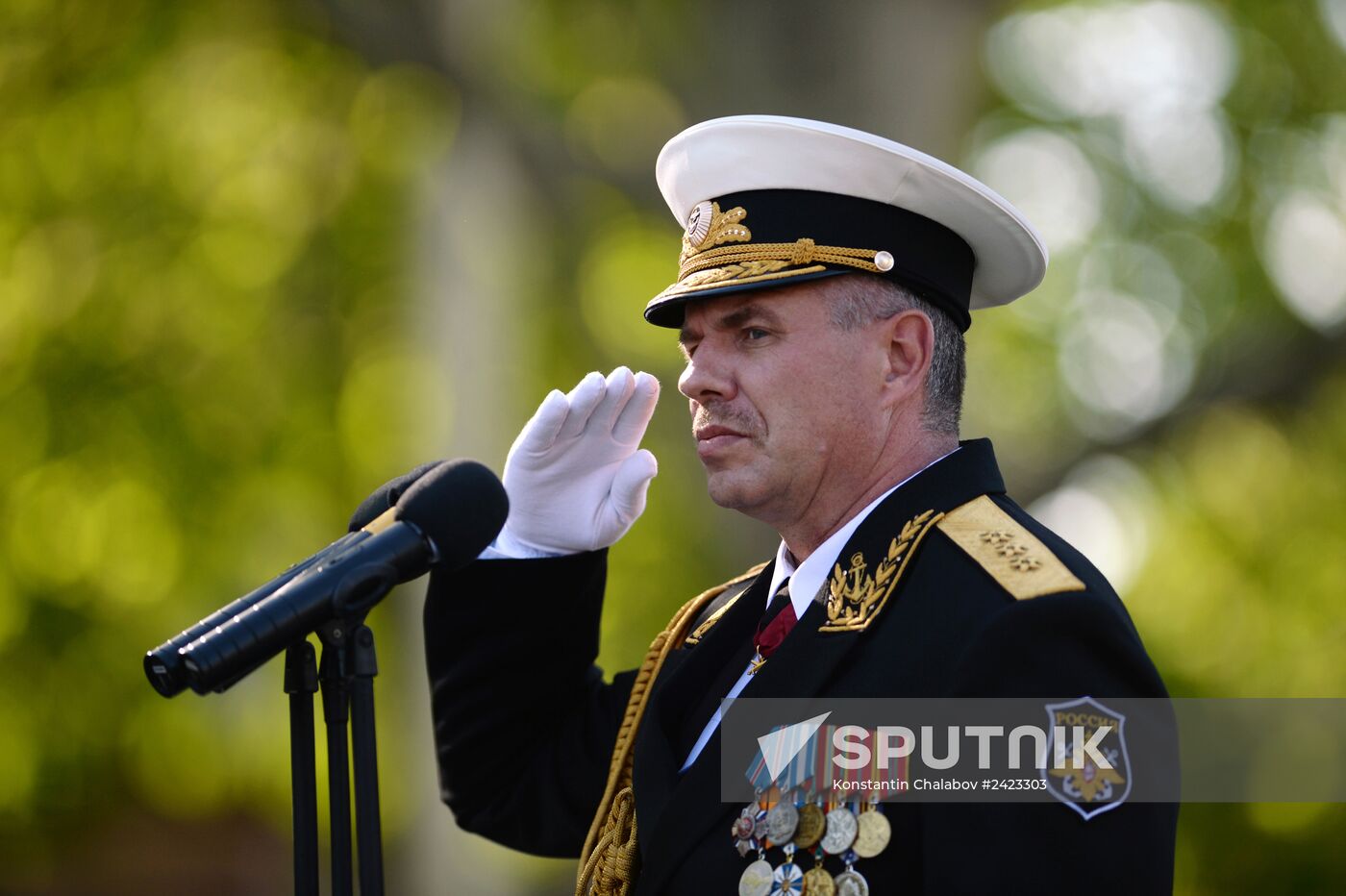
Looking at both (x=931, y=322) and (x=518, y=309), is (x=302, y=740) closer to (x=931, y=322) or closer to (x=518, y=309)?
(x=931, y=322)

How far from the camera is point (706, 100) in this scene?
22.3 ft

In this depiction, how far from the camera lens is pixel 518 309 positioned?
25.5 feet

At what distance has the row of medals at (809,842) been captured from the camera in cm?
245

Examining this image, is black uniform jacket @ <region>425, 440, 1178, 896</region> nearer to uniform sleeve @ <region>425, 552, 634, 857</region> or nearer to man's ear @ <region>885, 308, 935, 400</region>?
uniform sleeve @ <region>425, 552, 634, 857</region>

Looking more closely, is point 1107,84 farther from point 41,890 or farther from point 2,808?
point 41,890

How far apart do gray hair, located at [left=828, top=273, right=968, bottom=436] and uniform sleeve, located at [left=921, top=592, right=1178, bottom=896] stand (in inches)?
24.2

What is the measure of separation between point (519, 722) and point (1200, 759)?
551 cm

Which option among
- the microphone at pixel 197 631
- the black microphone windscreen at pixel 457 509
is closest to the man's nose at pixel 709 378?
the black microphone windscreen at pixel 457 509

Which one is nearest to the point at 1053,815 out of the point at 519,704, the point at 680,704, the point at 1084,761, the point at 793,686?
the point at 1084,761

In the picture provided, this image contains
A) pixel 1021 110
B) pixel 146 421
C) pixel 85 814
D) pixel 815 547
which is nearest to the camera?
pixel 815 547

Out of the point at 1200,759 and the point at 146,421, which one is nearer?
the point at 1200,759

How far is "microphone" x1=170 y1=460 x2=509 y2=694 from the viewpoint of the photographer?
2.03 m

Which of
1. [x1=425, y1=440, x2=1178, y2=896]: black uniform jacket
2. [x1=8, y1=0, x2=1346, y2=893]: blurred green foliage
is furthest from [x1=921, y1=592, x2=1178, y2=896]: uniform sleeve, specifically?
[x1=8, y1=0, x2=1346, y2=893]: blurred green foliage

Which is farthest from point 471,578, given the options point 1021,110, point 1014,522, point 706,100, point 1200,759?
point 1021,110
